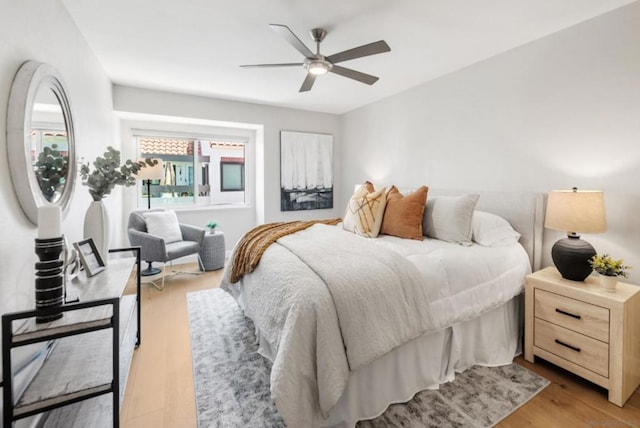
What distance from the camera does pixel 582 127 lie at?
2289 millimetres

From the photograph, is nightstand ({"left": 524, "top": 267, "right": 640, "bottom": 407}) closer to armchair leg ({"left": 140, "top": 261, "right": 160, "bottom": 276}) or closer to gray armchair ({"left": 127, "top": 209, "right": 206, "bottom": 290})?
gray armchair ({"left": 127, "top": 209, "right": 206, "bottom": 290})

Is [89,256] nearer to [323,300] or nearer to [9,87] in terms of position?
[9,87]

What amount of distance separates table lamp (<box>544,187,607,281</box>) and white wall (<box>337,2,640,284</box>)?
14.3 inches

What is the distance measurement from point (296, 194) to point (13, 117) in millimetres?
3809

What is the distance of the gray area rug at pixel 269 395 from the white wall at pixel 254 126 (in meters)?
2.79

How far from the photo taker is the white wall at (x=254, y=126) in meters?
3.89

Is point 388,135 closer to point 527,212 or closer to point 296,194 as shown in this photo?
point 296,194

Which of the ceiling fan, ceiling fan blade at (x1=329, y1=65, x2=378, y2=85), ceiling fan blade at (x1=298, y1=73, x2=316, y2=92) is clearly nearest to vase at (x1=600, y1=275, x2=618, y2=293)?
the ceiling fan

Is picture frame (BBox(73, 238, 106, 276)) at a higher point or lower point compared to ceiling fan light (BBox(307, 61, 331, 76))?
lower

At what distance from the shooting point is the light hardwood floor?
5.27 feet

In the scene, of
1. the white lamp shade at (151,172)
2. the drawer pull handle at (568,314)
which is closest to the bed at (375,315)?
the drawer pull handle at (568,314)

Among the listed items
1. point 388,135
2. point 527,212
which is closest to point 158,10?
point 388,135

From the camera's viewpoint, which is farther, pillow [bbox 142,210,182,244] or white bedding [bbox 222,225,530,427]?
pillow [bbox 142,210,182,244]

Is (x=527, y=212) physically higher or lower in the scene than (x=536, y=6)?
lower
